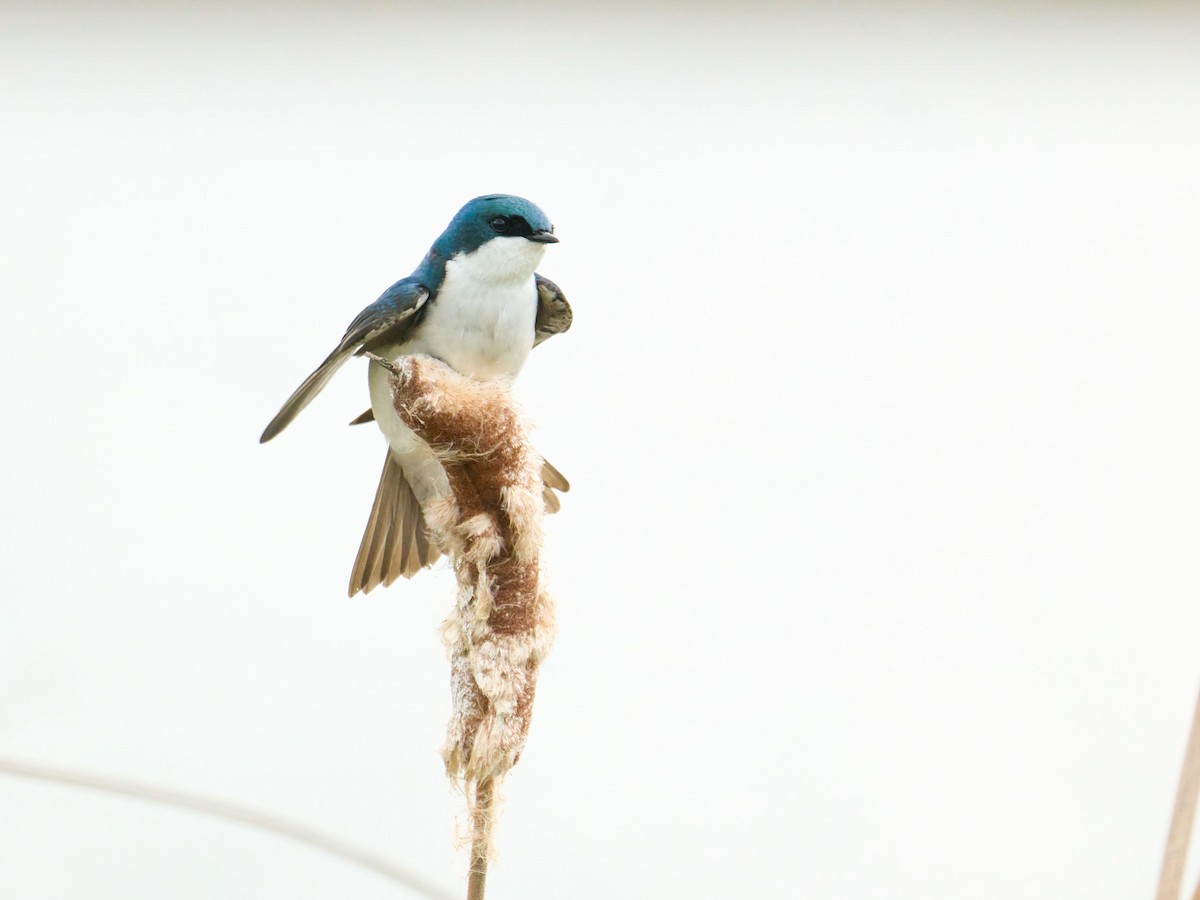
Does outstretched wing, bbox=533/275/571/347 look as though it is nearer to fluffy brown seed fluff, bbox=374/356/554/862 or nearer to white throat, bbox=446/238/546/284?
white throat, bbox=446/238/546/284

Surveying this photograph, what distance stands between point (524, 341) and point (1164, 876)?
105 cm

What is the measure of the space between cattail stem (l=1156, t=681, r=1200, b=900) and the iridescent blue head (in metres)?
1.01

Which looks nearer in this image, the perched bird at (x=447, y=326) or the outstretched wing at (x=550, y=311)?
the perched bird at (x=447, y=326)

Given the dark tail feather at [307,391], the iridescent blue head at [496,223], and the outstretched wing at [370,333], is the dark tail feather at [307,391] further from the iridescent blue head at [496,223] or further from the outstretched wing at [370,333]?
the iridescent blue head at [496,223]

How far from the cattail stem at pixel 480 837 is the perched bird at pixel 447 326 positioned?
714mm

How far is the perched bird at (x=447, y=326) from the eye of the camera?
4.86 feet

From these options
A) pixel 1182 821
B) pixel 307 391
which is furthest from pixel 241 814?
pixel 307 391

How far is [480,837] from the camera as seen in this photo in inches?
29.5

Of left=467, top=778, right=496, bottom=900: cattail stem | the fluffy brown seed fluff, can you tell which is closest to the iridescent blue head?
the fluffy brown seed fluff

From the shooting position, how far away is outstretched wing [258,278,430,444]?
4.52 ft

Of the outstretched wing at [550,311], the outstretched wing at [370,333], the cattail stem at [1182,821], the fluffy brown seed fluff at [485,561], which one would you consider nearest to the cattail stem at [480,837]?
the fluffy brown seed fluff at [485,561]

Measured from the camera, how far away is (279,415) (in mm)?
1364

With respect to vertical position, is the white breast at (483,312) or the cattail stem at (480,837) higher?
the white breast at (483,312)

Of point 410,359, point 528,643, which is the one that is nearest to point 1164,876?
point 528,643
